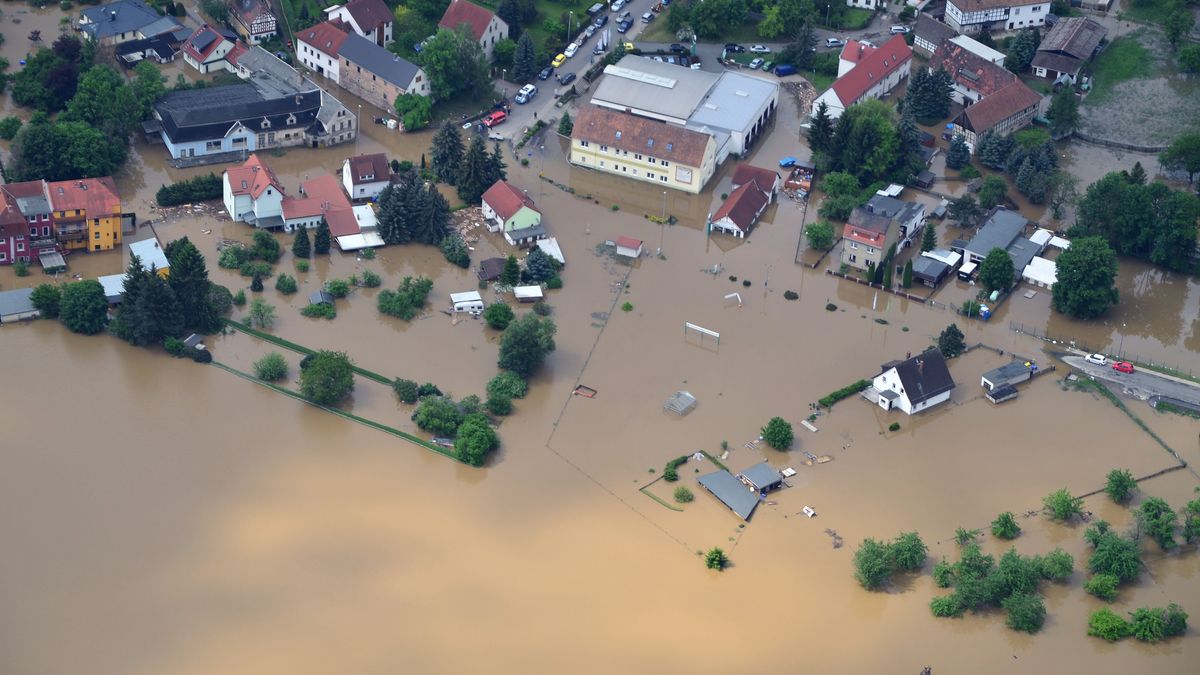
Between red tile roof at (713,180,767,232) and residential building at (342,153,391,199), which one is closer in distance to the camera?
red tile roof at (713,180,767,232)

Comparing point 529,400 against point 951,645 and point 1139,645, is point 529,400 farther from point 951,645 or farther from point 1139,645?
point 1139,645

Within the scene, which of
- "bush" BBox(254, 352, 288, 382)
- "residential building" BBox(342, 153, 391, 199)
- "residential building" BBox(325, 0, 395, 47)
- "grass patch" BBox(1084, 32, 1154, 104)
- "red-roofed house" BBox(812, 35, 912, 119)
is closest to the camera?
"bush" BBox(254, 352, 288, 382)

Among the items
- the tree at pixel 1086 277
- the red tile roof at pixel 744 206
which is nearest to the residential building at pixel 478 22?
the red tile roof at pixel 744 206

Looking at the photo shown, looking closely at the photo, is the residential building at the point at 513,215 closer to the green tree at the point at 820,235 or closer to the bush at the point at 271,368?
the green tree at the point at 820,235

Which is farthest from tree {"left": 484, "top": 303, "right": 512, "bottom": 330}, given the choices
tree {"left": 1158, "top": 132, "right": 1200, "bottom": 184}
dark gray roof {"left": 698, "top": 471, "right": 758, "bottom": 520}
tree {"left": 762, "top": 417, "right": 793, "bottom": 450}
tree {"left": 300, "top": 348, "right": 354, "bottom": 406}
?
tree {"left": 1158, "top": 132, "right": 1200, "bottom": 184}

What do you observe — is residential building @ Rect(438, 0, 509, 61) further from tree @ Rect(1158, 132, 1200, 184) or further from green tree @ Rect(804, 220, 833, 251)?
tree @ Rect(1158, 132, 1200, 184)

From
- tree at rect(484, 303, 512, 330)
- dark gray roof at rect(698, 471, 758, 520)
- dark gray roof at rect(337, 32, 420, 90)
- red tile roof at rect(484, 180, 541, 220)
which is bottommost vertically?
dark gray roof at rect(698, 471, 758, 520)

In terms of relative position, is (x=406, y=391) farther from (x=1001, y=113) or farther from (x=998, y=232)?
(x=1001, y=113)

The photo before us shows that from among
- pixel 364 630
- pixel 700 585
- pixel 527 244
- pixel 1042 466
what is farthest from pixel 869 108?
pixel 364 630
